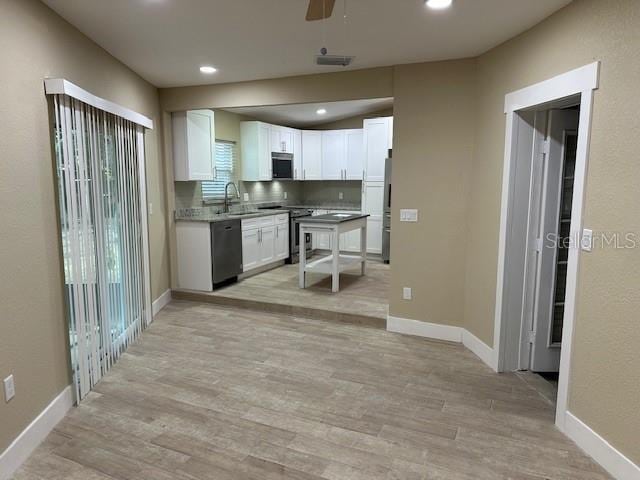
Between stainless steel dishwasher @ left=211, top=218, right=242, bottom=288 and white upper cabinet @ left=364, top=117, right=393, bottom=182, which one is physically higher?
white upper cabinet @ left=364, top=117, right=393, bottom=182

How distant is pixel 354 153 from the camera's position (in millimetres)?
7578

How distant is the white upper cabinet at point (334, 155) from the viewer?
767 cm

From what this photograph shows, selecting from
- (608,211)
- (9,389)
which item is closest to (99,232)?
(9,389)

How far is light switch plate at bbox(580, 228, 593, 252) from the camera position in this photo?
232 centimetres

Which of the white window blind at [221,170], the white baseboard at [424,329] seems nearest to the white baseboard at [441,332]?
the white baseboard at [424,329]

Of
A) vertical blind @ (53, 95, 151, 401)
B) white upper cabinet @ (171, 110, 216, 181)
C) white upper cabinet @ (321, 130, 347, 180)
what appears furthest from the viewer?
white upper cabinet @ (321, 130, 347, 180)

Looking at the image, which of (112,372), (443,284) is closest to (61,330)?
(112,372)

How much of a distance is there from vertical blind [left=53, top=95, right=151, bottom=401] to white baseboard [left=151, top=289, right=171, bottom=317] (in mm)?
381

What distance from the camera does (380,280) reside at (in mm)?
5887

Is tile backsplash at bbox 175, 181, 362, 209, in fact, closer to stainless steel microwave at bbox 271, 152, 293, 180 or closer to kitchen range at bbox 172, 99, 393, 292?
kitchen range at bbox 172, 99, 393, 292

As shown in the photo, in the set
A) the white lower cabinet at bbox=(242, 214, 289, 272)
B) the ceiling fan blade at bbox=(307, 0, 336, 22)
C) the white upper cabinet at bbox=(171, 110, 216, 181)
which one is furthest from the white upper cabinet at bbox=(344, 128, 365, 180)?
the ceiling fan blade at bbox=(307, 0, 336, 22)

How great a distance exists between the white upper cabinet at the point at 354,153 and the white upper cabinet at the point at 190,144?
2.95m

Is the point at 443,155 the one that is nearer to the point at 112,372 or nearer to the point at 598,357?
the point at 598,357

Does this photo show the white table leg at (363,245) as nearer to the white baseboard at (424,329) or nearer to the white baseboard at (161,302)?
the white baseboard at (424,329)
